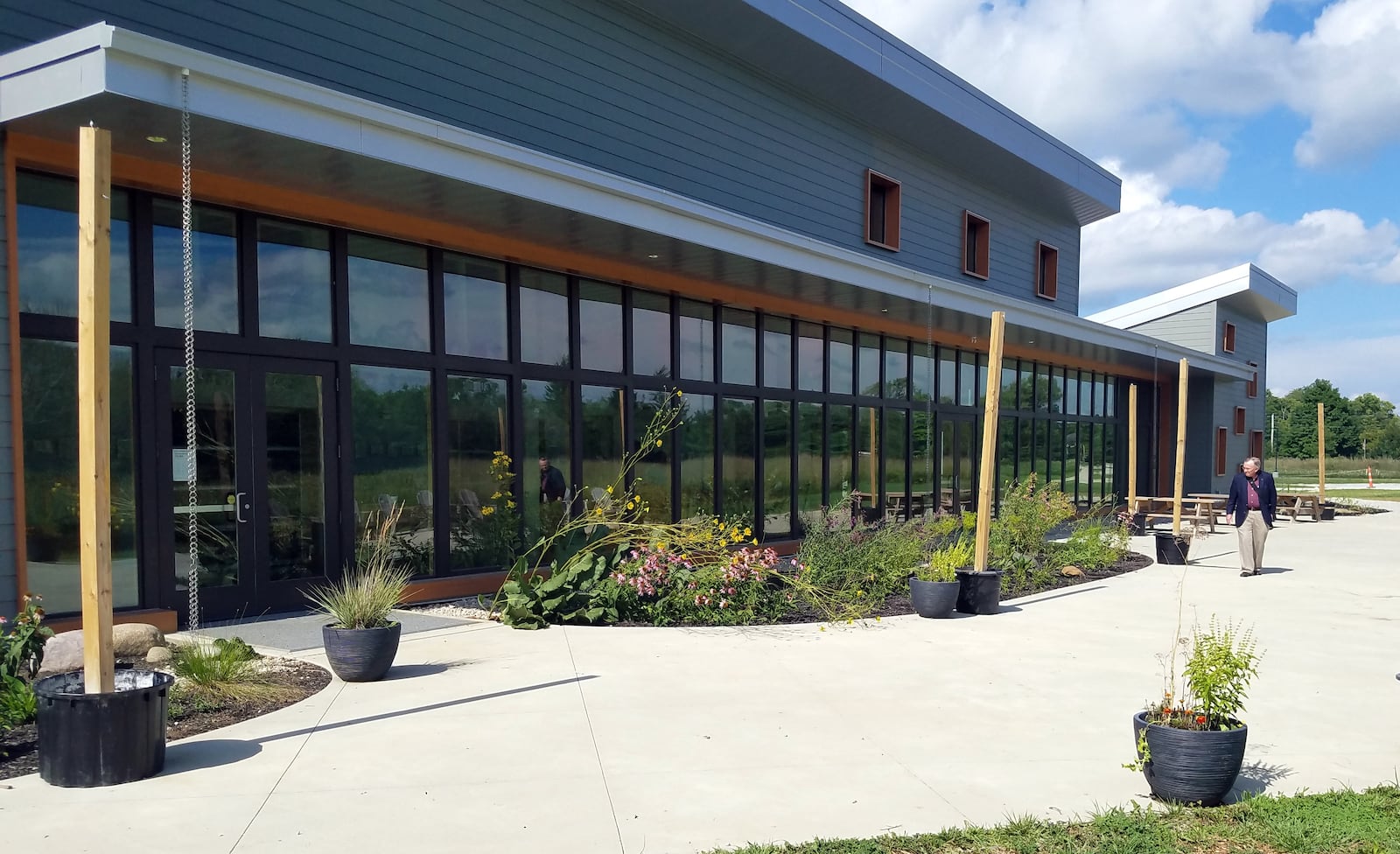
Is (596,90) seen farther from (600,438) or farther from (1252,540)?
(1252,540)

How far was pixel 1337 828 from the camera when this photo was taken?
13.9ft

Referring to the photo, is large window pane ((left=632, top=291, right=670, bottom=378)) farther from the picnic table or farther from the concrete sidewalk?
the picnic table

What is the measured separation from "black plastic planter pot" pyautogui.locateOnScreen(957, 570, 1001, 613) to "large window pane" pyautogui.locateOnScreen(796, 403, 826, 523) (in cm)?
532

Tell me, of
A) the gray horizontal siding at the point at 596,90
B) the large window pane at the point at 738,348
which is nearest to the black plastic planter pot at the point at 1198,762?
the gray horizontal siding at the point at 596,90

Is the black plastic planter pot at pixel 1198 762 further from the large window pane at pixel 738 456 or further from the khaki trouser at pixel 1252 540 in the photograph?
the khaki trouser at pixel 1252 540

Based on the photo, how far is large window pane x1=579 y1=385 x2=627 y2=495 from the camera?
11.9 m

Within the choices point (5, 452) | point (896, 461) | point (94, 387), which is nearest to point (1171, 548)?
point (896, 461)

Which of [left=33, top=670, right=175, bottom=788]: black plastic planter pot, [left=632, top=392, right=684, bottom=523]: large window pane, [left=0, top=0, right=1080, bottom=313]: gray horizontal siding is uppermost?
[left=0, top=0, right=1080, bottom=313]: gray horizontal siding

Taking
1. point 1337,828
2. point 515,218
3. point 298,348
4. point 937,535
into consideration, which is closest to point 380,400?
point 298,348

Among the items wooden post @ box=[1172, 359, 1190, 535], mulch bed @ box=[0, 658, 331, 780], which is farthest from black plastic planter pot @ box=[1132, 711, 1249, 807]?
wooden post @ box=[1172, 359, 1190, 535]

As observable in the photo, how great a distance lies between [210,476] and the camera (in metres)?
8.55

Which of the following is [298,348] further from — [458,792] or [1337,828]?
[1337,828]

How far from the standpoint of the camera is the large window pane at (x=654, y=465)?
12648 mm

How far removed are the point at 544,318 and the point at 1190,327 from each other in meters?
24.5
